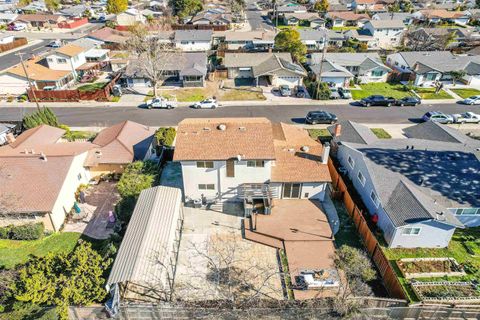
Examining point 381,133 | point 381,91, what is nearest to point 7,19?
point 381,91

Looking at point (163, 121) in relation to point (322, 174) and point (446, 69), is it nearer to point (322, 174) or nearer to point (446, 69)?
point (322, 174)

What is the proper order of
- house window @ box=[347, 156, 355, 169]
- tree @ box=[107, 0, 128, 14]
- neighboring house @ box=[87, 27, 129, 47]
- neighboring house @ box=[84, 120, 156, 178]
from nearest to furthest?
house window @ box=[347, 156, 355, 169] → neighboring house @ box=[84, 120, 156, 178] → neighboring house @ box=[87, 27, 129, 47] → tree @ box=[107, 0, 128, 14]

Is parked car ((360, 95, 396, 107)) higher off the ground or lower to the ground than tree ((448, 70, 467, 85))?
lower

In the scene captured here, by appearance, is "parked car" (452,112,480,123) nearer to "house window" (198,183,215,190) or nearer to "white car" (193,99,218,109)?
"white car" (193,99,218,109)

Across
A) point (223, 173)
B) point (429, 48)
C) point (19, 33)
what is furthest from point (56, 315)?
point (19, 33)

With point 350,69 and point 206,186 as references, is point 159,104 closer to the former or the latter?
point 206,186

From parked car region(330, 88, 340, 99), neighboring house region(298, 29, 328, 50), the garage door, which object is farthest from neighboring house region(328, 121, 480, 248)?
neighboring house region(298, 29, 328, 50)

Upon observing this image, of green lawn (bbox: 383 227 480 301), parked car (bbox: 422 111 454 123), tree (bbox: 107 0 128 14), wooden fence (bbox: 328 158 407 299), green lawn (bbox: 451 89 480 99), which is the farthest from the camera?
tree (bbox: 107 0 128 14)
